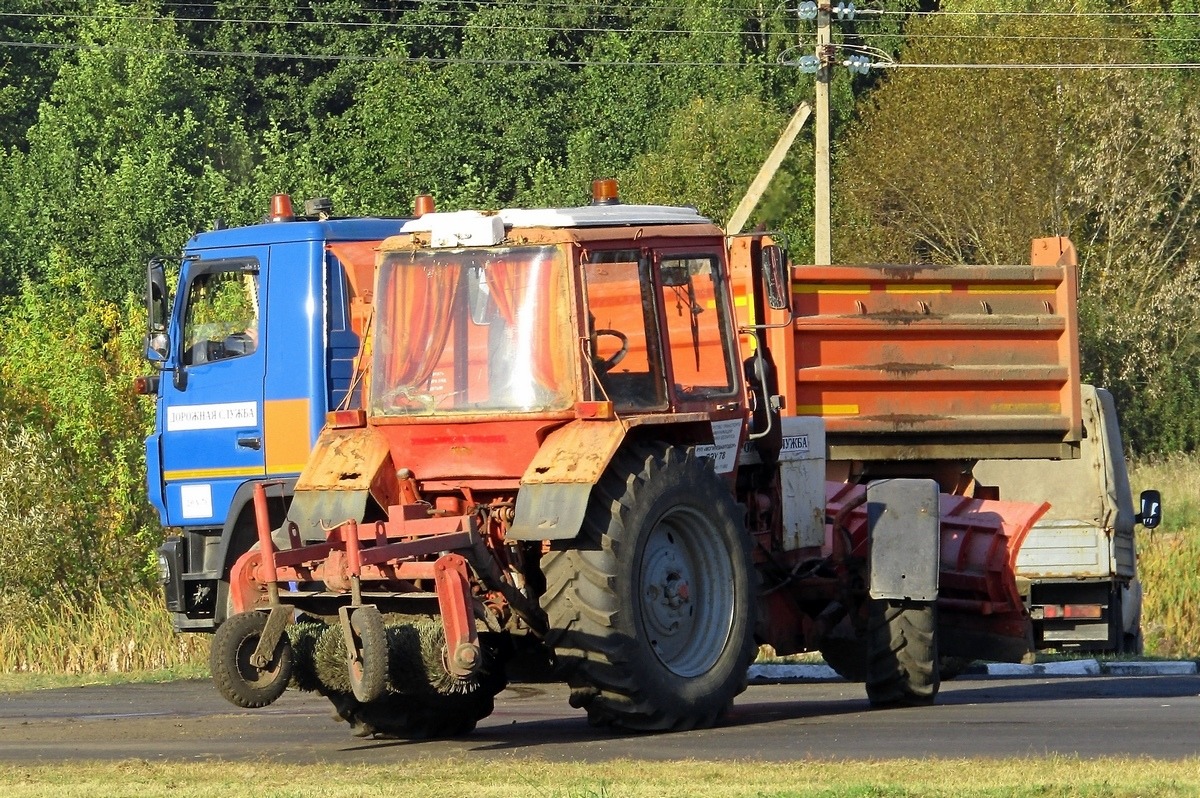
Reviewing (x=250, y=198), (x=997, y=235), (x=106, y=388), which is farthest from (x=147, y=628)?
(x=250, y=198)

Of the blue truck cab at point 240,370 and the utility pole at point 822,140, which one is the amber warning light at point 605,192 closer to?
the blue truck cab at point 240,370

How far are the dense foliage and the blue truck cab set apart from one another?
7.18 m

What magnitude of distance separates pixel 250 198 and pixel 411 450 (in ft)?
121

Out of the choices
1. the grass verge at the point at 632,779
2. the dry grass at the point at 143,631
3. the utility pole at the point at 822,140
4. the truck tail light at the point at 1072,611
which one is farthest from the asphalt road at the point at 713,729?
the utility pole at the point at 822,140

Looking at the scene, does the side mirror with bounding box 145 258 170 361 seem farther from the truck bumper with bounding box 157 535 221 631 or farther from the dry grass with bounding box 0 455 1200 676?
the dry grass with bounding box 0 455 1200 676

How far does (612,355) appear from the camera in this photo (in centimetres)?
1142

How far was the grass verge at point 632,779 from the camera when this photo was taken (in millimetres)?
8531

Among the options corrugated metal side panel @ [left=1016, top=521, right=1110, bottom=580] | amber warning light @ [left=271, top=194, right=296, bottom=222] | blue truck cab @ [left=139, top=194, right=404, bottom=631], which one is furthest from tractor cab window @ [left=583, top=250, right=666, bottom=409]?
corrugated metal side panel @ [left=1016, top=521, right=1110, bottom=580]

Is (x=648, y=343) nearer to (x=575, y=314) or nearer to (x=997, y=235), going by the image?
(x=575, y=314)

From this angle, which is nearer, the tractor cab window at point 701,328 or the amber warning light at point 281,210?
the tractor cab window at point 701,328

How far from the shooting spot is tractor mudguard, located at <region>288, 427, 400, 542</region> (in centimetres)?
1127

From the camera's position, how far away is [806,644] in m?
12.8

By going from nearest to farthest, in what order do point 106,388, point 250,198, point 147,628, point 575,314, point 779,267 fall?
point 575,314 < point 779,267 < point 147,628 < point 106,388 < point 250,198

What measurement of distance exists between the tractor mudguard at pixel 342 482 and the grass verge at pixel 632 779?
166 centimetres
